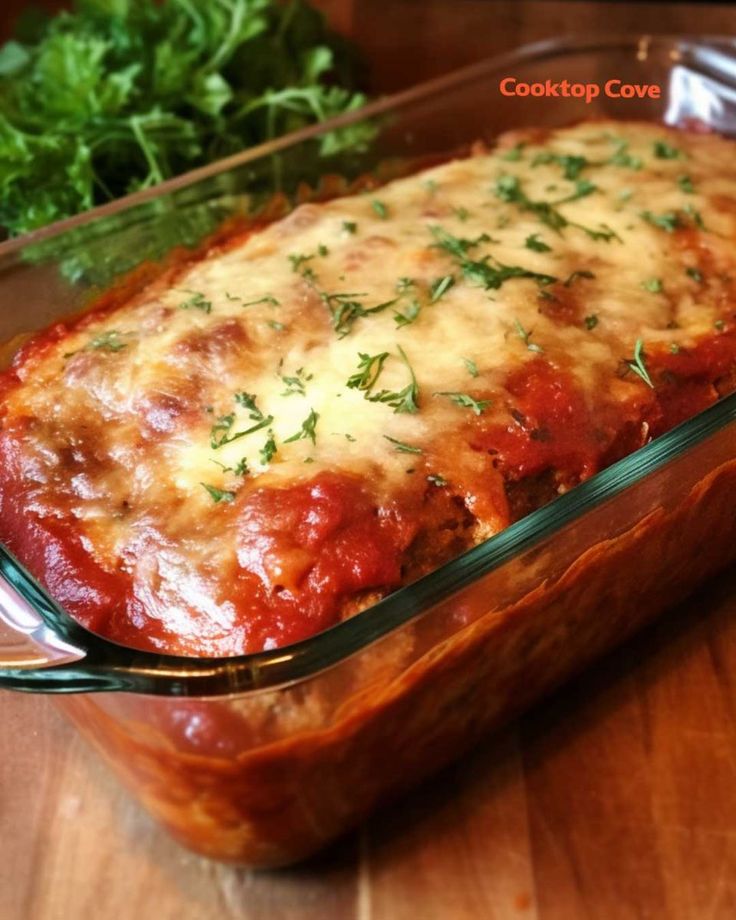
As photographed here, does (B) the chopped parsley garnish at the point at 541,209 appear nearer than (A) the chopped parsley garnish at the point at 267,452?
No

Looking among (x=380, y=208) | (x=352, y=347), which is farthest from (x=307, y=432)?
(x=380, y=208)

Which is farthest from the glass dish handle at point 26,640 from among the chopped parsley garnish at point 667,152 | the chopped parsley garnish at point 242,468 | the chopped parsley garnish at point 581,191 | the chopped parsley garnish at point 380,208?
the chopped parsley garnish at point 667,152

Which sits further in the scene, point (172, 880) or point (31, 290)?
point (31, 290)

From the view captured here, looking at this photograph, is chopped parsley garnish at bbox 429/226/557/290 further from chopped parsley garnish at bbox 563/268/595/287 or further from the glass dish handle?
the glass dish handle

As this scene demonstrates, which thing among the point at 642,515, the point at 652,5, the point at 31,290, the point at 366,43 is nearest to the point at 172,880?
the point at 642,515

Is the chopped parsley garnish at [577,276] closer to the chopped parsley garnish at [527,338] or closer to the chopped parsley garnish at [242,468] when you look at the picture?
the chopped parsley garnish at [527,338]

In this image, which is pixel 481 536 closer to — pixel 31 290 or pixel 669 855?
pixel 669 855
